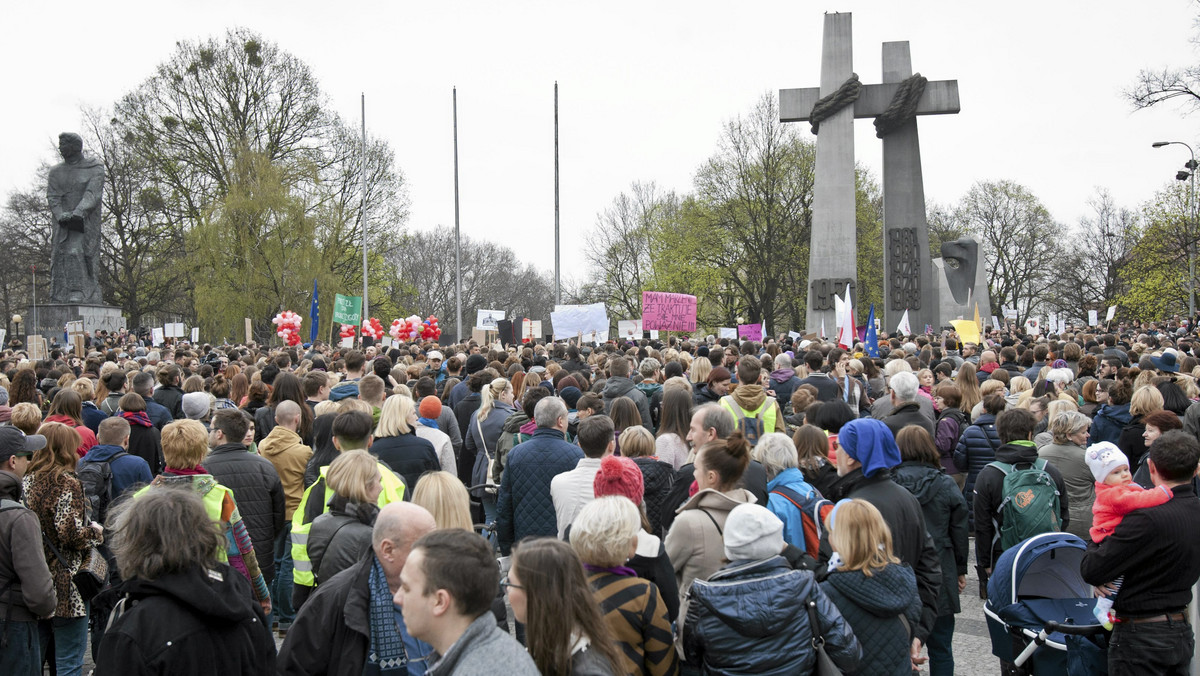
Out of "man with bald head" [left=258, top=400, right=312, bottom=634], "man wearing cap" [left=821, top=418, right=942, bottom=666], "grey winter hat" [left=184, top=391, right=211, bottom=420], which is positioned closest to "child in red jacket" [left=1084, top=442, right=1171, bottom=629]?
"man wearing cap" [left=821, top=418, right=942, bottom=666]

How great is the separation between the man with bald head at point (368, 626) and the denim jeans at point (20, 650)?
2.53 m

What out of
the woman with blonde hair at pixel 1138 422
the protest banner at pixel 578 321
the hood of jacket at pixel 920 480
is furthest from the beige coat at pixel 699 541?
the protest banner at pixel 578 321

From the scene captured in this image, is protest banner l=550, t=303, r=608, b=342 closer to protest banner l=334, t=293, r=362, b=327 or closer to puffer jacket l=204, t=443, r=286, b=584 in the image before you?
protest banner l=334, t=293, r=362, b=327

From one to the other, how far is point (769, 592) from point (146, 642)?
2.29m

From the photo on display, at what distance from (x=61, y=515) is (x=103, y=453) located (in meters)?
1.08

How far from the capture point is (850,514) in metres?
4.23

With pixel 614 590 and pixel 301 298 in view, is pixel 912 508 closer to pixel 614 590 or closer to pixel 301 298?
pixel 614 590

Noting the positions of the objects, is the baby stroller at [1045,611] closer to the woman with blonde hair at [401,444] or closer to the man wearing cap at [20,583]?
the woman with blonde hair at [401,444]

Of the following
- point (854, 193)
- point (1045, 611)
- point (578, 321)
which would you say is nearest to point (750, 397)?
point (1045, 611)

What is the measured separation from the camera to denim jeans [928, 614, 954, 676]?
5781mm

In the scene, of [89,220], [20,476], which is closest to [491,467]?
[20,476]

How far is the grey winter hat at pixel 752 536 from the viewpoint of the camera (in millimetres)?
3732

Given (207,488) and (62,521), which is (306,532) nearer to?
(207,488)

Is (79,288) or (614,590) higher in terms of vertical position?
(79,288)
